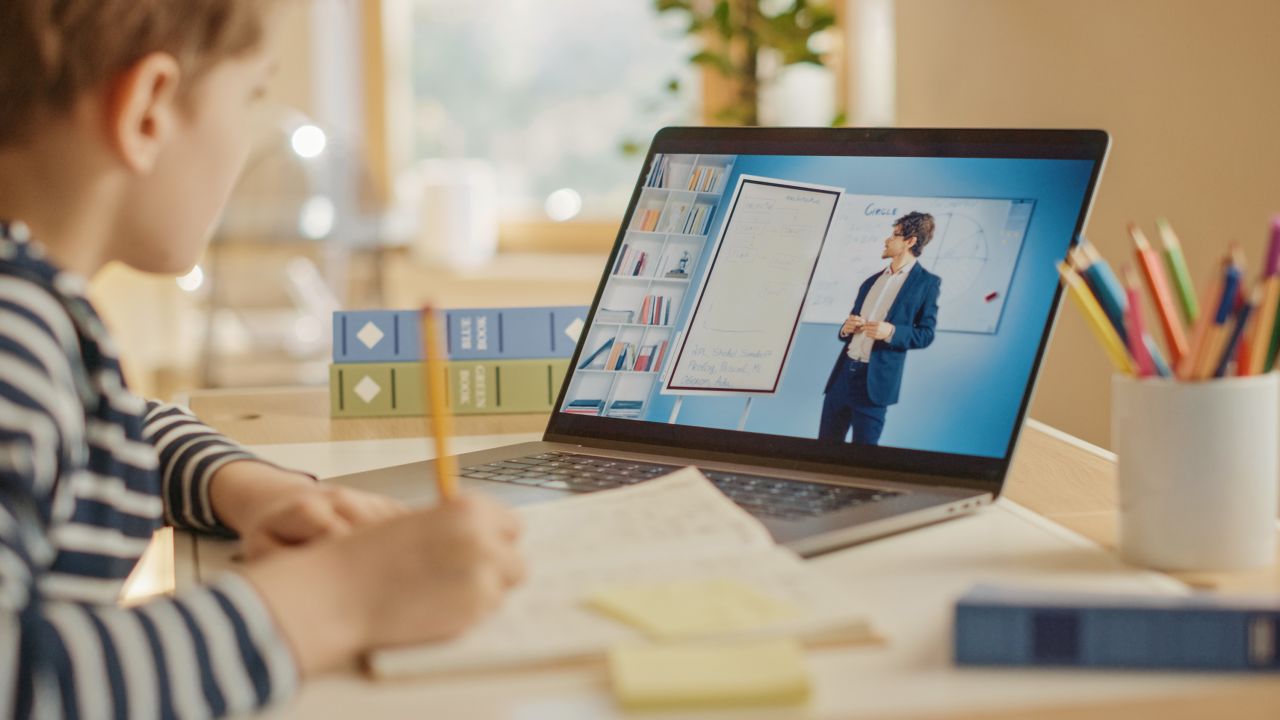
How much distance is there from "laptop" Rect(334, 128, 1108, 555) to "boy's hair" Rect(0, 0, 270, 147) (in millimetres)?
304

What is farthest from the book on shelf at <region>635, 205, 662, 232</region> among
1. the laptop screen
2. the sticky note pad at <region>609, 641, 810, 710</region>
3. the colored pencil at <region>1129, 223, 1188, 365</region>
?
the sticky note pad at <region>609, 641, 810, 710</region>

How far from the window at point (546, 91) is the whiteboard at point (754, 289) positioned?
8.85 ft

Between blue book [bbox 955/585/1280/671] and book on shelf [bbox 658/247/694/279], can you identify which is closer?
blue book [bbox 955/585/1280/671]

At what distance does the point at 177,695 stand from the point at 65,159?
11.1 inches

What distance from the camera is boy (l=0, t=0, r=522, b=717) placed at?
0.46 metres

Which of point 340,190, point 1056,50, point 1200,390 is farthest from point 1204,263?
point 340,190

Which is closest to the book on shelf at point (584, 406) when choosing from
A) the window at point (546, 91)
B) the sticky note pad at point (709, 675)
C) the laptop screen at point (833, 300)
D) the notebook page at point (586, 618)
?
the laptop screen at point (833, 300)

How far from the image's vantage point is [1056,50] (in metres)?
1.87

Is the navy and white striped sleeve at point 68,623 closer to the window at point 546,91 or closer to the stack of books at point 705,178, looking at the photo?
the stack of books at point 705,178

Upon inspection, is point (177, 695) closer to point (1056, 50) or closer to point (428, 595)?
point (428, 595)

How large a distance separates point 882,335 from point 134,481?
0.44m

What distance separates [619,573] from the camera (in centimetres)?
57

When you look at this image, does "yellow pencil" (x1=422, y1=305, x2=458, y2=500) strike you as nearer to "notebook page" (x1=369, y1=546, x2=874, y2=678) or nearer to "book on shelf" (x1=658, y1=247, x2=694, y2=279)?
"notebook page" (x1=369, y1=546, x2=874, y2=678)

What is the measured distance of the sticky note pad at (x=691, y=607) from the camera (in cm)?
50
